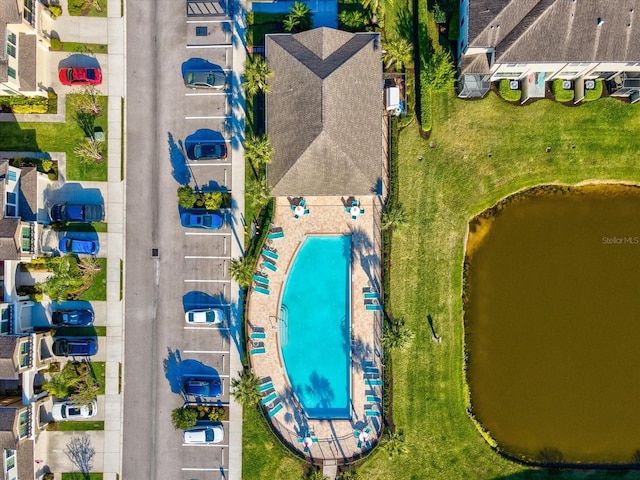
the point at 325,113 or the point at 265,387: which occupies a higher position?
the point at 325,113

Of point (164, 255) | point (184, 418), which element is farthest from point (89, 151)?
point (184, 418)

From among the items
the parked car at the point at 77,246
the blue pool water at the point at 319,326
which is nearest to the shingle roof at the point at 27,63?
the parked car at the point at 77,246

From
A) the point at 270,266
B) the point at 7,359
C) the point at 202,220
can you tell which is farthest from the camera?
the point at 270,266

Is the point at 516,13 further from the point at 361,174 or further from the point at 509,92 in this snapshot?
the point at 361,174

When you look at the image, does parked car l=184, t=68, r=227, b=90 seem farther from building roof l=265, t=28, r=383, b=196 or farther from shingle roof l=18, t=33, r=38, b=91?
shingle roof l=18, t=33, r=38, b=91

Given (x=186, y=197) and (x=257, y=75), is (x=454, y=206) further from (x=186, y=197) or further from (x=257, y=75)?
(x=186, y=197)
